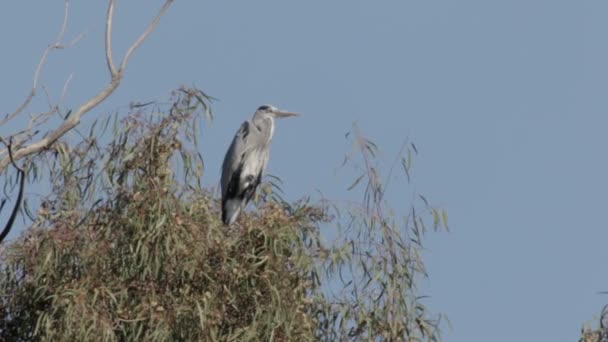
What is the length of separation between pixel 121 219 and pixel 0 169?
565 mm

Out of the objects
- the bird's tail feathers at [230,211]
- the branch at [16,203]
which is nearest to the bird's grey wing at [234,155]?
the bird's tail feathers at [230,211]

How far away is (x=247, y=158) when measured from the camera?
31.9 feet

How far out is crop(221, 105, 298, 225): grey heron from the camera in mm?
9211

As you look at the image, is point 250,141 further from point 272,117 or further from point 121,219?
point 121,219

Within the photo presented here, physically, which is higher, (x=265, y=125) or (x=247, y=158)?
(x=265, y=125)

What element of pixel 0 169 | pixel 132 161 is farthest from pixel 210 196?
pixel 0 169

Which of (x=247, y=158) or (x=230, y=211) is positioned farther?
→ (x=247, y=158)

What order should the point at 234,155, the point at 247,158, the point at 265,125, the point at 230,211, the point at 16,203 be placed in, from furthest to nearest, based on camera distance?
1. the point at 265,125
2. the point at 234,155
3. the point at 247,158
4. the point at 230,211
5. the point at 16,203

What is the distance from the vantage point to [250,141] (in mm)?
9922

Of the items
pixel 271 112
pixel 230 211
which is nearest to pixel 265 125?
pixel 271 112

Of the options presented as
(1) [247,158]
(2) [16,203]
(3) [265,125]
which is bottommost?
(2) [16,203]

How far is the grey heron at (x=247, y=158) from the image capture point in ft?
30.2

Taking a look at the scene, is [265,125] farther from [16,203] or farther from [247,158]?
[16,203]

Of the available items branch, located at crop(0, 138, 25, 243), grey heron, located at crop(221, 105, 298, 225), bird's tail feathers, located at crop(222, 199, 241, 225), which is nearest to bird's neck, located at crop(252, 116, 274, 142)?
grey heron, located at crop(221, 105, 298, 225)
